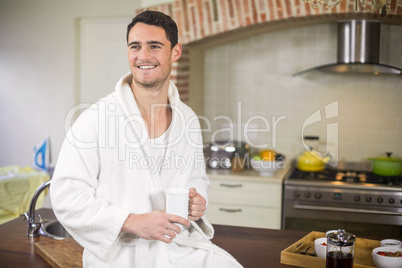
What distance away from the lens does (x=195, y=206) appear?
191cm

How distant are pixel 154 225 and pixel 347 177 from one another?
8.69 feet

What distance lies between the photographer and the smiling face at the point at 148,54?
1865 mm

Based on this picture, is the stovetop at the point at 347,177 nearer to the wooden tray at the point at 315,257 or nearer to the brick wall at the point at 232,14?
the brick wall at the point at 232,14

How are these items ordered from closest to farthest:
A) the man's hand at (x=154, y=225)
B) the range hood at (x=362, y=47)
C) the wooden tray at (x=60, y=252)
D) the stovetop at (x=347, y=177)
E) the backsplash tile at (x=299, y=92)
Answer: the man's hand at (x=154, y=225), the wooden tray at (x=60, y=252), the stovetop at (x=347, y=177), the range hood at (x=362, y=47), the backsplash tile at (x=299, y=92)

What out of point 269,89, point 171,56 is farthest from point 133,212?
point 269,89

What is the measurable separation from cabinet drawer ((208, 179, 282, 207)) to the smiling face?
2181 millimetres

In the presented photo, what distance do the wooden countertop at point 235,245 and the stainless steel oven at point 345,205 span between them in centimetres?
148

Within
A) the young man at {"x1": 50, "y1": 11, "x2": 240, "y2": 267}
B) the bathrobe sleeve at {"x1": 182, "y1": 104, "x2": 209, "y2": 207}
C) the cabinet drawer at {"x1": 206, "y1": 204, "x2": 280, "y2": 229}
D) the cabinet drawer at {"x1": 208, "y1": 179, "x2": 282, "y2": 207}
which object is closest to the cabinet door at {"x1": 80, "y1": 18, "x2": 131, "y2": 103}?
the cabinet drawer at {"x1": 208, "y1": 179, "x2": 282, "y2": 207}

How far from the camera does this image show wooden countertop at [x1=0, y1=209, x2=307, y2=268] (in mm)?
2039

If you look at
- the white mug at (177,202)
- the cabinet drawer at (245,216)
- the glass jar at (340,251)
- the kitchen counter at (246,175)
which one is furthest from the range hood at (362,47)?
the white mug at (177,202)

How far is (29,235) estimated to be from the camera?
2365 mm

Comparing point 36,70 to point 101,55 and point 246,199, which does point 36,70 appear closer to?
point 101,55

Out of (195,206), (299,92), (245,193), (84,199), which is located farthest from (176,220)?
(299,92)

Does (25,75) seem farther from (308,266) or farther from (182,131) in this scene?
(308,266)
